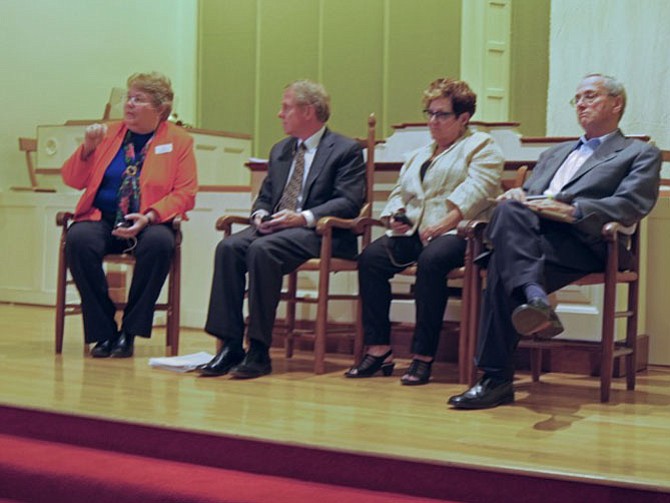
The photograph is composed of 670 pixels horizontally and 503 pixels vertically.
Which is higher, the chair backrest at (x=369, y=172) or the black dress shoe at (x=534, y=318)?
the chair backrest at (x=369, y=172)

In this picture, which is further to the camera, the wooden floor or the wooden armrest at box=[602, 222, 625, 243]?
the wooden armrest at box=[602, 222, 625, 243]

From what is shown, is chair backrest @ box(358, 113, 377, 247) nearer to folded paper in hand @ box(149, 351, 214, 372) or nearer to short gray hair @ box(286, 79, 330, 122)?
short gray hair @ box(286, 79, 330, 122)

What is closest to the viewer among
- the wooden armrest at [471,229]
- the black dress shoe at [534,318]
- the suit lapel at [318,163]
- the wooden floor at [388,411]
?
the wooden floor at [388,411]

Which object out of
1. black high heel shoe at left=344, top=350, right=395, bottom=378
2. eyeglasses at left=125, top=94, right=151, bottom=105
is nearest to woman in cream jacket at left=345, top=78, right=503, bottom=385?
black high heel shoe at left=344, top=350, right=395, bottom=378

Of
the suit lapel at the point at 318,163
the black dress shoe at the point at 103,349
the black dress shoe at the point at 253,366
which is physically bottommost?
the black dress shoe at the point at 103,349

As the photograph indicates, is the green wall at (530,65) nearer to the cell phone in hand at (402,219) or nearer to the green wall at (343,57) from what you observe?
the green wall at (343,57)

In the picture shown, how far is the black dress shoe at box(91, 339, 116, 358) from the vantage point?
13.6ft

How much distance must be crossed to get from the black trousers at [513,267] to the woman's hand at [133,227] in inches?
59.6

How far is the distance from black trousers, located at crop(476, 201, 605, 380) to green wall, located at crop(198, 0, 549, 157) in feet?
15.6

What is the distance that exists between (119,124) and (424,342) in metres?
1.71

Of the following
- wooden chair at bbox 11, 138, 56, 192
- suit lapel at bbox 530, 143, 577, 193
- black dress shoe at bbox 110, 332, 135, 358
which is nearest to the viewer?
suit lapel at bbox 530, 143, 577, 193

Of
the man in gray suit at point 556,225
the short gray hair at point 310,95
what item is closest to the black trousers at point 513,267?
the man in gray suit at point 556,225

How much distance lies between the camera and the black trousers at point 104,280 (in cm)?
413

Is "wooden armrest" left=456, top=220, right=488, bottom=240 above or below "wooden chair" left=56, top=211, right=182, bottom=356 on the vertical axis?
above
